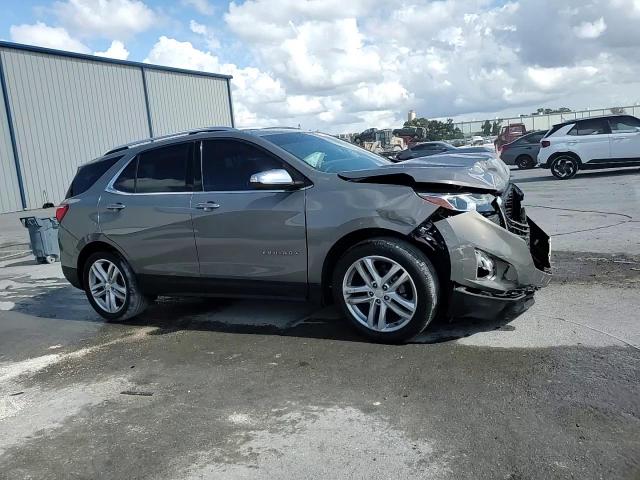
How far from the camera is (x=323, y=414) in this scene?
3482mm

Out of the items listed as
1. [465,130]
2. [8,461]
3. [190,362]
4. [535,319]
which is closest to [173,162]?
[190,362]

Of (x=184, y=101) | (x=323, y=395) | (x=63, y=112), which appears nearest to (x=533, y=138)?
(x=184, y=101)

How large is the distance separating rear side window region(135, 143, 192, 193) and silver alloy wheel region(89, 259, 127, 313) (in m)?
0.89

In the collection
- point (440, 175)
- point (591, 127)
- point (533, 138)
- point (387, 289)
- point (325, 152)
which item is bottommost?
point (387, 289)

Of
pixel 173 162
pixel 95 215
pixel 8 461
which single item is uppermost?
pixel 173 162

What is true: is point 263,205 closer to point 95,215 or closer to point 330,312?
point 330,312

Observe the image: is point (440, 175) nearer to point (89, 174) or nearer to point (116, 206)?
point (116, 206)

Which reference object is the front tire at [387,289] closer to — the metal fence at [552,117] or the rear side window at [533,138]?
the rear side window at [533,138]

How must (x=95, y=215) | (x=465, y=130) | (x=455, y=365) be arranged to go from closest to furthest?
1. (x=455, y=365)
2. (x=95, y=215)
3. (x=465, y=130)


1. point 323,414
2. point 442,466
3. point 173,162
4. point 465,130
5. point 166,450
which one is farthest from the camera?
point 465,130

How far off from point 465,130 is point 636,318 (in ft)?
180

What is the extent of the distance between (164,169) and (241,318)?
5.33ft

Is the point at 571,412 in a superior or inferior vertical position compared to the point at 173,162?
inferior

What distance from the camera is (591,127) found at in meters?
16.2
